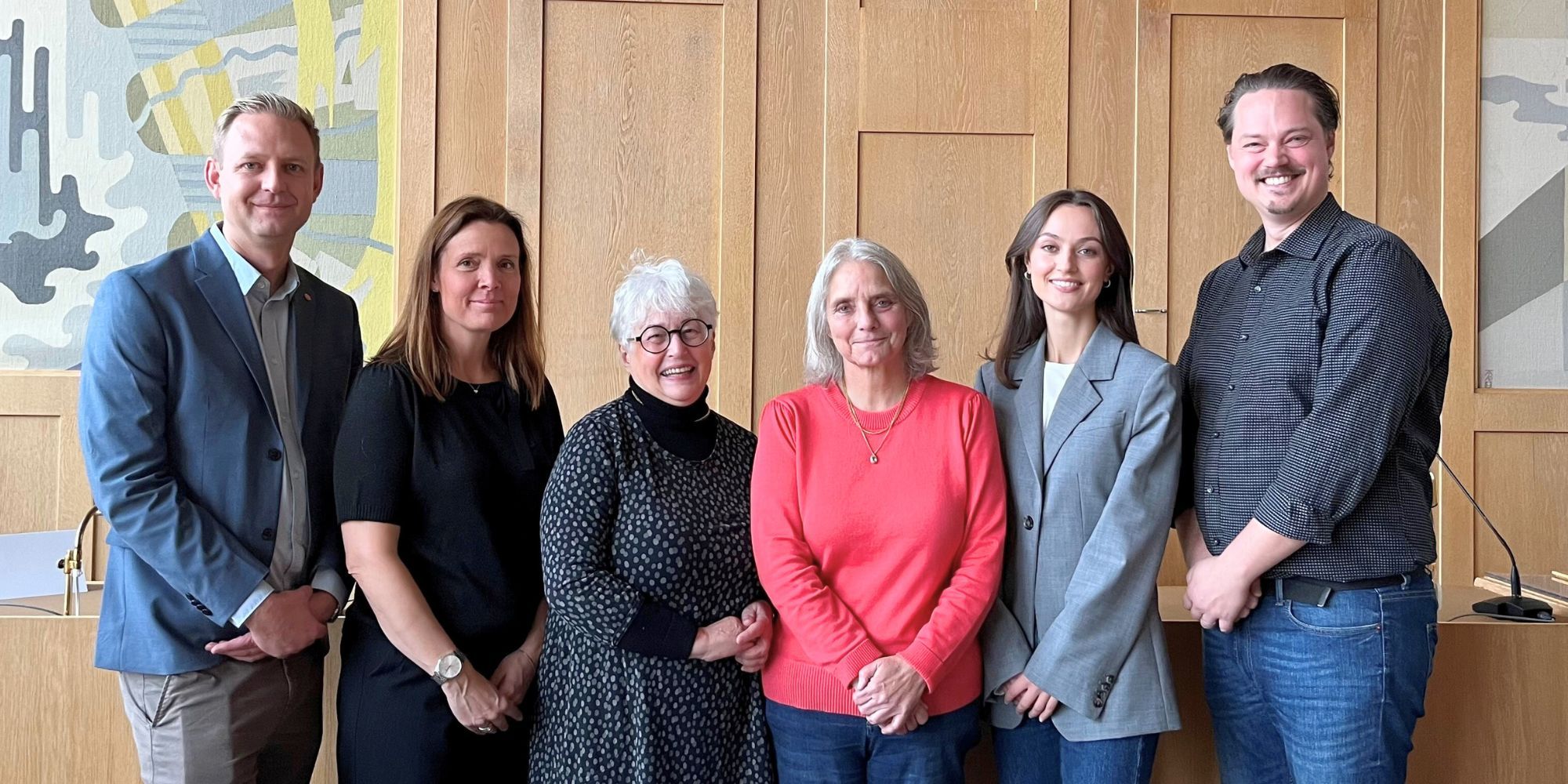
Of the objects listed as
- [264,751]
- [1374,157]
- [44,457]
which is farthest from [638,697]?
[1374,157]

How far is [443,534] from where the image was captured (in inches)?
73.5

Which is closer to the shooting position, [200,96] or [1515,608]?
[1515,608]

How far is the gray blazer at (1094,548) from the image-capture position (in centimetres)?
180

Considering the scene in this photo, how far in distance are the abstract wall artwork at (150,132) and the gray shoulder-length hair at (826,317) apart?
2.48 m

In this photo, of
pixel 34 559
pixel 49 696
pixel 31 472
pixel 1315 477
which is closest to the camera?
pixel 1315 477

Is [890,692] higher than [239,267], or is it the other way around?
[239,267]

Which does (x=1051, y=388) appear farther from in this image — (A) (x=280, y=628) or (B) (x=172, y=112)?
(B) (x=172, y=112)

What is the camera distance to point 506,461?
6.39ft

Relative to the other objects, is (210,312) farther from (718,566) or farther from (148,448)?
(718,566)

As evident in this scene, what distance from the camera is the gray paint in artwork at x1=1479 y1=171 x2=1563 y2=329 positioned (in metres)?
3.96

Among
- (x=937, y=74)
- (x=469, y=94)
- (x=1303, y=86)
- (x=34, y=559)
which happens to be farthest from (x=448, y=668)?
(x=937, y=74)

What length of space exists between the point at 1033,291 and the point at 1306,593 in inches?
25.7

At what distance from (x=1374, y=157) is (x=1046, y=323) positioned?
260cm

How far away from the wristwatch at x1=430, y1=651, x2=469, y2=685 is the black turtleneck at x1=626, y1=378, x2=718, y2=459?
1.53 ft
